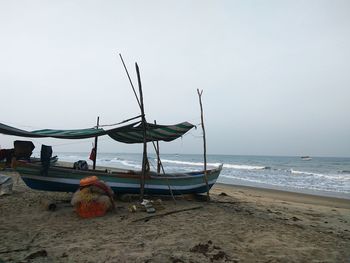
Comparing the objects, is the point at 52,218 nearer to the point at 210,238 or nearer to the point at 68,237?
the point at 68,237

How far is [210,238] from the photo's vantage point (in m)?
5.96

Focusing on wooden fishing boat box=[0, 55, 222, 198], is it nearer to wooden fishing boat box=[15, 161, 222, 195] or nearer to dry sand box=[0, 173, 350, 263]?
wooden fishing boat box=[15, 161, 222, 195]

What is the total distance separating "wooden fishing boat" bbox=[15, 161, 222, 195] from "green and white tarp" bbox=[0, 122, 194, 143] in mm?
979

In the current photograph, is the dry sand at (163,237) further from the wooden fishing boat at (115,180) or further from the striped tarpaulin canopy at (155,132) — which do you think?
the striped tarpaulin canopy at (155,132)

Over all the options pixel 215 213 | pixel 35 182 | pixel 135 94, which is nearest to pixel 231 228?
pixel 215 213

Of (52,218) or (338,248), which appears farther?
(52,218)

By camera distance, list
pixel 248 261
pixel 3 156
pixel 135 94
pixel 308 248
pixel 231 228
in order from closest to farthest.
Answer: pixel 248 261, pixel 308 248, pixel 231 228, pixel 135 94, pixel 3 156

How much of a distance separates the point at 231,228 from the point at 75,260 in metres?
3.37

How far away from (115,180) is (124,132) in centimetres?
164

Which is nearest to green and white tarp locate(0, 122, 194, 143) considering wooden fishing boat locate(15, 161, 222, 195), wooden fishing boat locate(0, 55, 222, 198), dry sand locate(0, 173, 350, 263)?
wooden fishing boat locate(0, 55, 222, 198)

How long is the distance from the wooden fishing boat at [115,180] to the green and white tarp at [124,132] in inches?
38.5

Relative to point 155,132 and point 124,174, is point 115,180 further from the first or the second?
point 155,132

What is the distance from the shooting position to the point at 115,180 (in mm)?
9617

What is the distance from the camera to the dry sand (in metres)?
5.01
